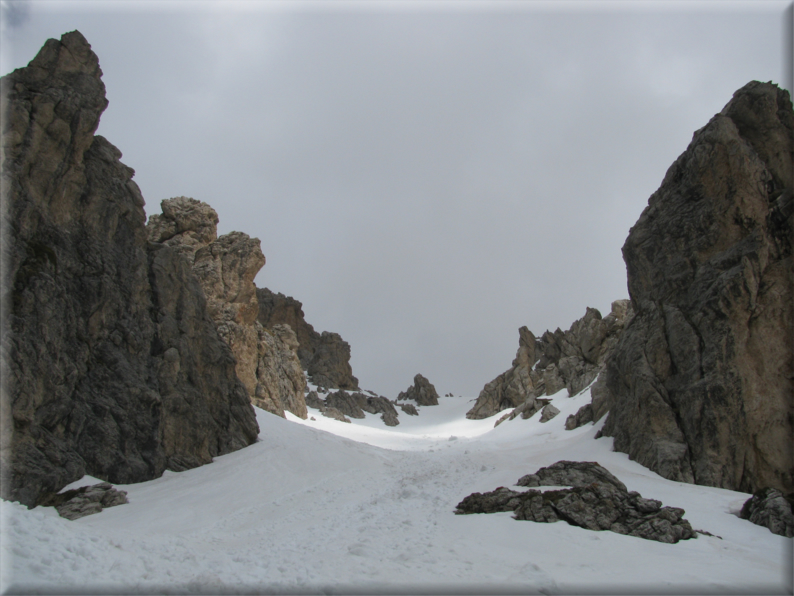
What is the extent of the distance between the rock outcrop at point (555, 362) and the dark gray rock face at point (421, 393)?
33.9m

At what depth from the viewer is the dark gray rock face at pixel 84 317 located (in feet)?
42.2

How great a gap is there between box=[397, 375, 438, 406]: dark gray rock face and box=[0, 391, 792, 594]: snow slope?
3808 inches

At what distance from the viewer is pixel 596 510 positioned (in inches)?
420

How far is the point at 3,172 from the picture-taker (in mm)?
13789

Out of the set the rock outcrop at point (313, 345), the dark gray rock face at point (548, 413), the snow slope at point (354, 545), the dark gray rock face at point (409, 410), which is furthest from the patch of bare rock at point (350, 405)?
the snow slope at point (354, 545)

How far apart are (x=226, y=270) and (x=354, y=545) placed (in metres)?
32.1

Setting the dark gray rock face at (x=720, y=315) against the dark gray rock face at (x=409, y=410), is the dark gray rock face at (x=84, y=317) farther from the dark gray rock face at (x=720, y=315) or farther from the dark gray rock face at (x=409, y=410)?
the dark gray rock face at (x=409, y=410)

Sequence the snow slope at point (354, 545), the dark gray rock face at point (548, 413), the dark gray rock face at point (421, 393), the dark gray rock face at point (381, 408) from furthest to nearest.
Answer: the dark gray rock face at point (421, 393)
the dark gray rock face at point (381, 408)
the dark gray rock face at point (548, 413)
the snow slope at point (354, 545)

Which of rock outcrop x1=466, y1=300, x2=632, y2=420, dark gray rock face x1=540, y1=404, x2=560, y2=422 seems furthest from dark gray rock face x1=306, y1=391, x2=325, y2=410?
dark gray rock face x1=540, y1=404, x2=560, y2=422

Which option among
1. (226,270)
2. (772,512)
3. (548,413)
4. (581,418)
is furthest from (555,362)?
(772,512)

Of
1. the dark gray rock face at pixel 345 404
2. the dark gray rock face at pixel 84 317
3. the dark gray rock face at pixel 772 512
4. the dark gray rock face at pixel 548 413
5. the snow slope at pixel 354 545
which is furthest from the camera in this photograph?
the dark gray rock face at pixel 345 404

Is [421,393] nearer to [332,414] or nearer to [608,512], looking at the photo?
[332,414]

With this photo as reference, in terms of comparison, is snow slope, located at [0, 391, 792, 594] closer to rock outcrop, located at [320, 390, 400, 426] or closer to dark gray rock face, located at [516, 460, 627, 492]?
dark gray rock face, located at [516, 460, 627, 492]

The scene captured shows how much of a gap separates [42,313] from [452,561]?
14330 millimetres
